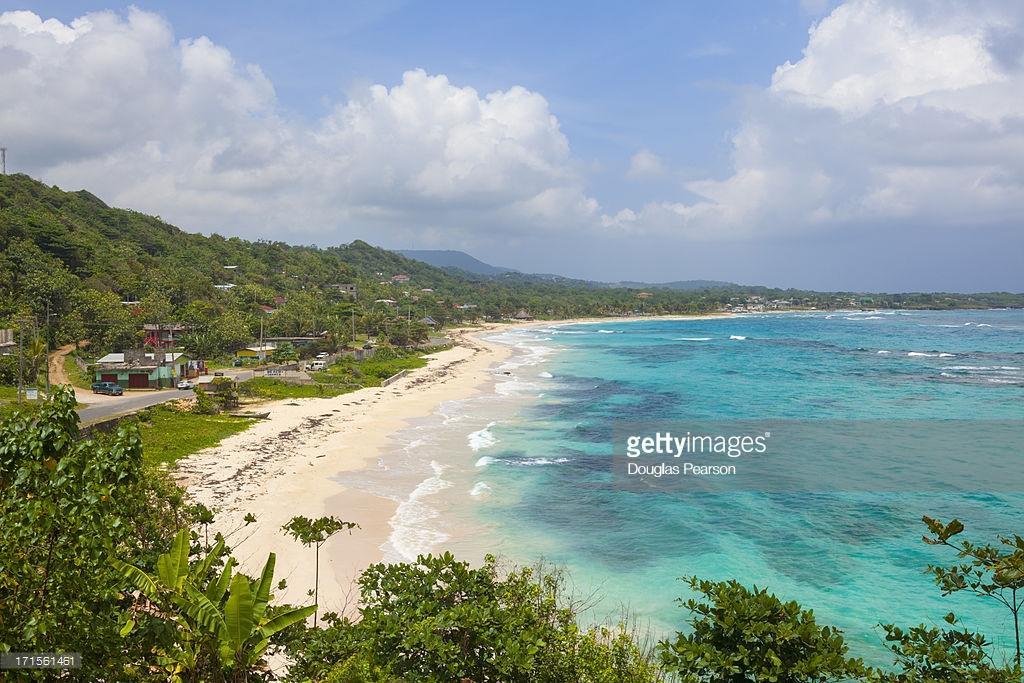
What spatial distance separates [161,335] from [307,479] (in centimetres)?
3647

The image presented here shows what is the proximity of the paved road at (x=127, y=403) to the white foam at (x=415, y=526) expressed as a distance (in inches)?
594

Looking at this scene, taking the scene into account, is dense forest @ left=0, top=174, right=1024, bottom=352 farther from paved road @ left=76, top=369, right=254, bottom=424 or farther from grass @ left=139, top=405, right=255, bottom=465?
grass @ left=139, top=405, right=255, bottom=465

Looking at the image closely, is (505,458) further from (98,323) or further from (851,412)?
(98,323)

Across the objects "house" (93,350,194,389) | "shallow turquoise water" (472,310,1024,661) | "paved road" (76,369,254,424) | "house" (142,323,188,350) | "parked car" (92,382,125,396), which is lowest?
"shallow turquoise water" (472,310,1024,661)

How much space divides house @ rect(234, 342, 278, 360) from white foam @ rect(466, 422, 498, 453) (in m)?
29.6

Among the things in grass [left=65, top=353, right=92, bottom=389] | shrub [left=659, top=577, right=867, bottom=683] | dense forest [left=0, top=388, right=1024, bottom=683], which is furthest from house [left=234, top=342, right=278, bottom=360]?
shrub [left=659, top=577, right=867, bottom=683]

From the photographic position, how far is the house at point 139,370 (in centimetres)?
3872

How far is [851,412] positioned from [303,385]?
120ft

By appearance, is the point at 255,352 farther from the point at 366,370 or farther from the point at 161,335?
the point at 366,370

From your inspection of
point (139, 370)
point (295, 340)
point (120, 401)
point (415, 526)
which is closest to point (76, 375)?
point (139, 370)

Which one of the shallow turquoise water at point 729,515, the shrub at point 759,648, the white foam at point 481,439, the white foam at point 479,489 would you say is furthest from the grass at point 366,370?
the shrub at point 759,648

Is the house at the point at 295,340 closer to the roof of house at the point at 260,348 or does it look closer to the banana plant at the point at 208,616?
the roof of house at the point at 260,348

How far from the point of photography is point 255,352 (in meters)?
55.2

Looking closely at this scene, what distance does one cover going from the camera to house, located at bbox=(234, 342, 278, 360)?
2147 inches
